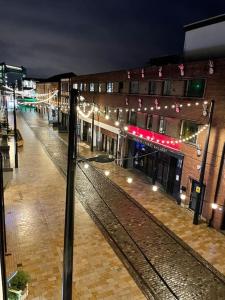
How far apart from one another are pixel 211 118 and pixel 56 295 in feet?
37.2

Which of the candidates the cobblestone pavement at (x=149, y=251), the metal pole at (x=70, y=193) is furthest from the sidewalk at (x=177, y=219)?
the metal pole at (x=70, y=193)

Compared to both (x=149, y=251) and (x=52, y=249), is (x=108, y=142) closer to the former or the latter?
(x=149, y=251)

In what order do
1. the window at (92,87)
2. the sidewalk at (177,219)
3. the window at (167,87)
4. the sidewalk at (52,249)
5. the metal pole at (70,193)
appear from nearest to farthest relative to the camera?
the metal pole at (70,193) → the sidewalk at (52,249) → the sidewalk at (177,219) → the window at (167,87) → the window at (92,87)

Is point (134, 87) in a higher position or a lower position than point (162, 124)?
higher

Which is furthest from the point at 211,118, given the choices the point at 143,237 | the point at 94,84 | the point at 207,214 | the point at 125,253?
the point at 94,84

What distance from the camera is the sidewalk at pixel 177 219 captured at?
12.2m

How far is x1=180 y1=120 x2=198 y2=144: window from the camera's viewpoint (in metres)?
16.2

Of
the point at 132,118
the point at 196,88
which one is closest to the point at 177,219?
the point at 196,88

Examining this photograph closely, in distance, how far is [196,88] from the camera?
51.6 feet

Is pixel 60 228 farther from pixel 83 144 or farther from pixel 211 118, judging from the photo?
pixel 83 144

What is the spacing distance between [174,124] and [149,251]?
9.39m

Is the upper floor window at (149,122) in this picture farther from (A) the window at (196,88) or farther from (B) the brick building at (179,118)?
(A) the window at (196,88)

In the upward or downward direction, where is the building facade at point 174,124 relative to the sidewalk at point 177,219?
upward

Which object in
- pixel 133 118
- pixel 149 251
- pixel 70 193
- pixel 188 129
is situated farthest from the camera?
pixel 133 118
